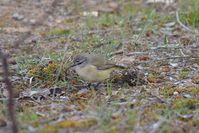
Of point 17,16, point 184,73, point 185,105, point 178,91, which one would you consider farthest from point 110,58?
point 17,16

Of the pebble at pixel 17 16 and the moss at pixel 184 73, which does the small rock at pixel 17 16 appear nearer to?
the pebble at pixel 17 16

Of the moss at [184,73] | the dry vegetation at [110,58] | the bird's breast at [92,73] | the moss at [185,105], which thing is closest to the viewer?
the dry vegetation at [110,58]

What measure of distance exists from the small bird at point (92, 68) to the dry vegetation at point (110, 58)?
0.13 m

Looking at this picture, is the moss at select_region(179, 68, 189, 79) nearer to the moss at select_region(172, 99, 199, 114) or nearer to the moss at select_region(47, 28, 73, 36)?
the moss at select_region(172, 99, 199, 114)

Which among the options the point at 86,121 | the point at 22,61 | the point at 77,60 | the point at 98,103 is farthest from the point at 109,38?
the point at 86,121

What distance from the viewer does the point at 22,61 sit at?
275 inches

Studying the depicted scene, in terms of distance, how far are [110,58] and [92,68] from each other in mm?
1117

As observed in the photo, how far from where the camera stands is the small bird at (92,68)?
5906mm

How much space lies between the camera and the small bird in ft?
19.4

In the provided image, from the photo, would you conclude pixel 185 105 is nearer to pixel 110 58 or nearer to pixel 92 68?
pixel 92 68

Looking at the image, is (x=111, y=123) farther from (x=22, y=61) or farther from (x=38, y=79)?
(x=22, y=61)

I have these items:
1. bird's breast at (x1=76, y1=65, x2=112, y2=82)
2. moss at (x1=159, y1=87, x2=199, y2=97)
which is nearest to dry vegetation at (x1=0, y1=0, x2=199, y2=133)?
moss at (x1=159, y1=87, x2=199, y2=97)

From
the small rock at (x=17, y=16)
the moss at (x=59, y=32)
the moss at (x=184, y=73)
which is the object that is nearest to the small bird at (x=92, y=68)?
the moss at (x=184, y=73)

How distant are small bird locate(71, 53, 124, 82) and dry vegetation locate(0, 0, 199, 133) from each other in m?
0.13
